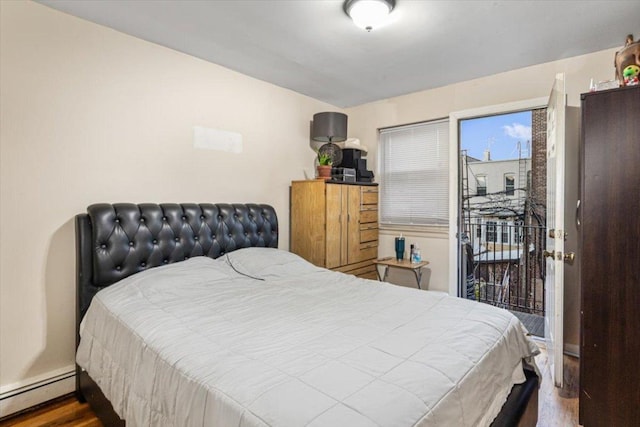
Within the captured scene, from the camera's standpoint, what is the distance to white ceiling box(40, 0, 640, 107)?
2002 mm

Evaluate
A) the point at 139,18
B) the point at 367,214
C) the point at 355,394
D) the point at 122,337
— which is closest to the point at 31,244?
the point at 122,337

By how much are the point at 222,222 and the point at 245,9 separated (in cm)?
157

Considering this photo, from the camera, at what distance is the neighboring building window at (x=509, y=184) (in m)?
4.49

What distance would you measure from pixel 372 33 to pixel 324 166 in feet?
4.60

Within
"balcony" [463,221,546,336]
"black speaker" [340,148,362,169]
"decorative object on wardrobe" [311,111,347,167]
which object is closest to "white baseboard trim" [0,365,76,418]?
"decorative object on wardrobe" [311,111,347,167]

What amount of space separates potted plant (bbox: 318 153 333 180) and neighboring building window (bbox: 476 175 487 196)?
2.49 meters

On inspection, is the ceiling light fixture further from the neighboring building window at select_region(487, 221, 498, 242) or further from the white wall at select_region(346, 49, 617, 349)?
the neighboring building window at select_region(487, 221, 498, 242)

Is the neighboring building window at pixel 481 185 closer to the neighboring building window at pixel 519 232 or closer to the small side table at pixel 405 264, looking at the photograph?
the neighboring building window at pixel 519 232

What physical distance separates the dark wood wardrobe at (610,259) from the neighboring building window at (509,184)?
9.56 feet

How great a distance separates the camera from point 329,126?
11.3 feet

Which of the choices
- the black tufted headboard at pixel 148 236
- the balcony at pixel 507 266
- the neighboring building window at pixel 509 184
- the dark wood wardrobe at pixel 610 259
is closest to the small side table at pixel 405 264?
the balcony at pixel 507 266

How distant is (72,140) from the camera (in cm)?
212

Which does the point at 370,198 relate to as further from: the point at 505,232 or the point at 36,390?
the point at 36,390

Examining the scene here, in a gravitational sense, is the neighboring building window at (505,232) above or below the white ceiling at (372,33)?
below
